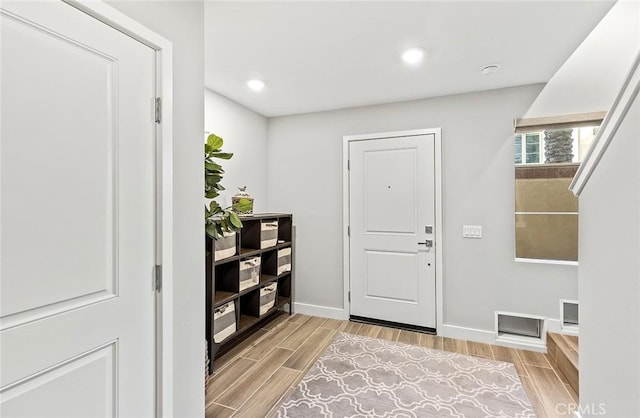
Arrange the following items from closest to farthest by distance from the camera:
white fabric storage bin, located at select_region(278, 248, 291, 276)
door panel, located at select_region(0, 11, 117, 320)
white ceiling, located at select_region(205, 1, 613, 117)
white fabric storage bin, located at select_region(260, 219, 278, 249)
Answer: door panel, located at select_region(0, 11, 117, 320), white ceiling, located at select_region(205, 1, 613, 117), white fabric storage bin, located at select_region(260, 219, 278, 249), white fabric storage bin, located at select_region(278, 248, 291, 276)

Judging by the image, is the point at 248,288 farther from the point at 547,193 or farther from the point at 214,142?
the point at 547,193

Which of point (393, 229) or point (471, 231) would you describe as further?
point (393, 229)

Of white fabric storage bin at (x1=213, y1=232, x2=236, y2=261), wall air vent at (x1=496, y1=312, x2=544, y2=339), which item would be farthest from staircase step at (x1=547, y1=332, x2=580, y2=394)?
white fabric storage bin at (x1=213, y1=232, x2=236, y2=261)

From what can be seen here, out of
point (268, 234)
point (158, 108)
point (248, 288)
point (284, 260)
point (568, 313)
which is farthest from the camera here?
point (284, 260)

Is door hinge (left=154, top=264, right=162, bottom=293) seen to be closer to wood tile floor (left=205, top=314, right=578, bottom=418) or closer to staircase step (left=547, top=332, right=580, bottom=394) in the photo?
wood tile floor (left=205, top=314, right=578, bottom=418)

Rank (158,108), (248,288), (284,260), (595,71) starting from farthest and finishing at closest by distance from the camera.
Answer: (284,260) → (248,288) → (595,71) → (158,108)

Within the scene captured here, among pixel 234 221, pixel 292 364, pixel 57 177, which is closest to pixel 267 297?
pixel 292 364

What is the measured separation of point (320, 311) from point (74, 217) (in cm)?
300

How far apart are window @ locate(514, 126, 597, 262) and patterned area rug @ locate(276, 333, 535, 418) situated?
111cm

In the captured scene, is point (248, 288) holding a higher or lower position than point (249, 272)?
lower

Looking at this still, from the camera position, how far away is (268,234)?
10.9 feet

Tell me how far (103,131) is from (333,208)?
2.68m

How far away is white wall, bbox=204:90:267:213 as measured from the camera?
307cm

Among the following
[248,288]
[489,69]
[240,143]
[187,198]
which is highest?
[489,69]
